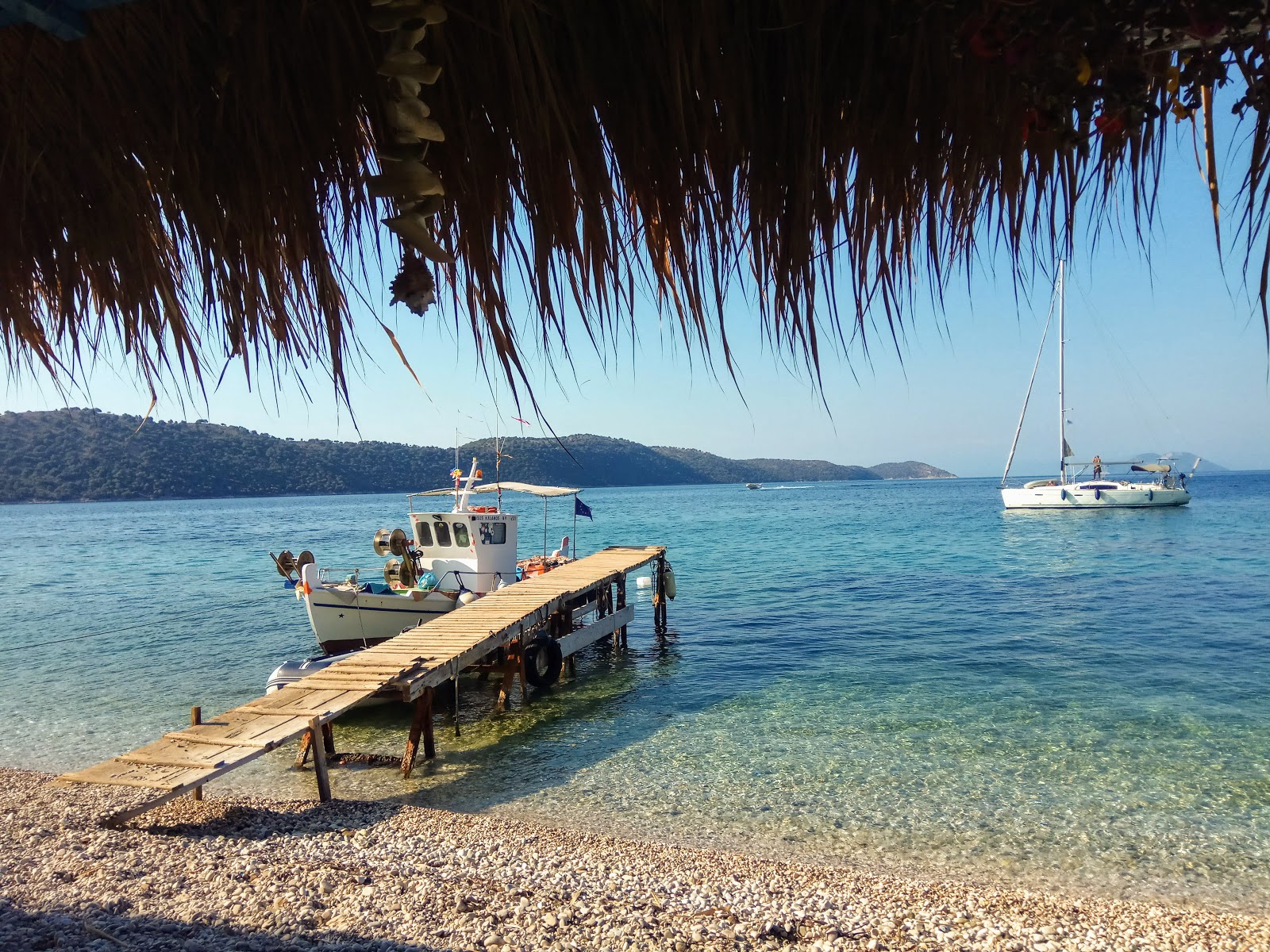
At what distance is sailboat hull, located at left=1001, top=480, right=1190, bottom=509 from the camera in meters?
63.3

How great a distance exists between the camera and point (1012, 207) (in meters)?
1.75

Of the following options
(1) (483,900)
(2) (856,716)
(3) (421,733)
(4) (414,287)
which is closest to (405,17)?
(4) (414,287)

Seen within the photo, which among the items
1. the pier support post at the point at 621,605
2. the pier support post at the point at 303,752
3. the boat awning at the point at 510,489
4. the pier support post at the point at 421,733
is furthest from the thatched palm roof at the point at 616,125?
the pier support post at the point at 621,605

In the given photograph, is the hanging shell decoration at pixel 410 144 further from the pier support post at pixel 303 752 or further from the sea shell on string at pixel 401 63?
the pier support post at pixel 303 752

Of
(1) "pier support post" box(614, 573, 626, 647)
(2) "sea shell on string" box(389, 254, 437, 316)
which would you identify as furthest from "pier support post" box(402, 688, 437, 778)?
(2) "sea shell on string" box(389, 254, 437, 316)

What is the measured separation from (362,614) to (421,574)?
2.20m

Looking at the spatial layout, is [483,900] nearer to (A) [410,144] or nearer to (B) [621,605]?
(A) [410,144]

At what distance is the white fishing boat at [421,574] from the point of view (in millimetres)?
17891

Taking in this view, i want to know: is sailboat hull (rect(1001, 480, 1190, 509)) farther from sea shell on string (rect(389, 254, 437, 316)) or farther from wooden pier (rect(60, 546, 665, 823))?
sea shell on string (rect(389, 254, 437, 316))

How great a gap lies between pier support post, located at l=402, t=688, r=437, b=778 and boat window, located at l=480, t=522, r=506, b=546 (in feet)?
26.5

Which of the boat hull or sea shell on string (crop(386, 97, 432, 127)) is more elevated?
sea shell on string (crop(386, 97, 432, 127))

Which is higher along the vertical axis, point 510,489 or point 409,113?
point 409,113

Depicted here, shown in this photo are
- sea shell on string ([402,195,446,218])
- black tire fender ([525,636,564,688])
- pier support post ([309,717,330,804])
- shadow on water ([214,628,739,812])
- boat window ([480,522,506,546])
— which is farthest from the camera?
boat window ([480,522,506,546])

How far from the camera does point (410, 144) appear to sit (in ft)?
4.39
